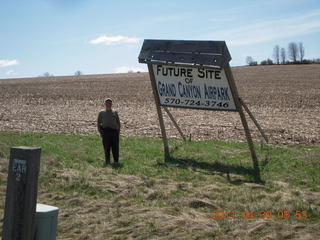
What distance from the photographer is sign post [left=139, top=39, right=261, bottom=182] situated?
30.3ft

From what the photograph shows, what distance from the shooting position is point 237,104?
930 centimetres

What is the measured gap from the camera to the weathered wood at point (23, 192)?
3797 mm

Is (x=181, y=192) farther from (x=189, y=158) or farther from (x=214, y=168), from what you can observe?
(x=189, y=158)

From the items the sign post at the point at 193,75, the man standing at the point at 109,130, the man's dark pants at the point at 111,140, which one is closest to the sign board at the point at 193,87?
the sign post at the point at 193,75

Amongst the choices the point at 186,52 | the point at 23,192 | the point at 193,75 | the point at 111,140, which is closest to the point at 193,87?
the point at 193,75

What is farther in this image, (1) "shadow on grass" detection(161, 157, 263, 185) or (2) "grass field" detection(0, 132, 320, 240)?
(1) "shadow on grass" detection(161, 157, 263, 185)

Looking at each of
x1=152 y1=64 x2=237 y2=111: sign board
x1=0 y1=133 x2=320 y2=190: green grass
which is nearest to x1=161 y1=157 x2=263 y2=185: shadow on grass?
x1=0 y1=133 x2=320 y2=190: green grass

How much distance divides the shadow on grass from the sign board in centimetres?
135

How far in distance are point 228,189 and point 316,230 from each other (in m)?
2.13

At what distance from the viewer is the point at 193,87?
32.8 feet

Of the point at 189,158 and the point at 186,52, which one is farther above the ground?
the point at 186,52

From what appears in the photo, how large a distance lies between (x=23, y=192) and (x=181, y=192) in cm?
359

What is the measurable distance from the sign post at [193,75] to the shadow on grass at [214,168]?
1.07ft

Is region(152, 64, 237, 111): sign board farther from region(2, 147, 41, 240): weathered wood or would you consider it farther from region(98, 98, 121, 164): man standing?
region(2, 147, 41, 240): weathered wood
